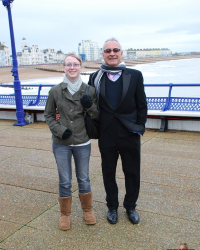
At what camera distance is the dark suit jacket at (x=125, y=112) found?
304 centimetres

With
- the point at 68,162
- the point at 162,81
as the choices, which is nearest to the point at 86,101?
the point at 68,162

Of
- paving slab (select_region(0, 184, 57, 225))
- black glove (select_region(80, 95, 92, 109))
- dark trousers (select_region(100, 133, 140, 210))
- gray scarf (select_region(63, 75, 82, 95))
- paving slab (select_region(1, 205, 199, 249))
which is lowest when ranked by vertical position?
paving slab (select_region(0, 184, 57, 225))

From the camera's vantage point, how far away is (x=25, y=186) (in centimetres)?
435

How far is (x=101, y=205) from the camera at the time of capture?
12.1ft

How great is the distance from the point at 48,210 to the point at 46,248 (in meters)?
0.80

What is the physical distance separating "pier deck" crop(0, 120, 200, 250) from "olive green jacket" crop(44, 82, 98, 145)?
98 cm

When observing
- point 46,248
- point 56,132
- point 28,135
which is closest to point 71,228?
point 46,248

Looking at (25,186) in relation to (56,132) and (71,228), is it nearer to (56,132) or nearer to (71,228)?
(71,228)

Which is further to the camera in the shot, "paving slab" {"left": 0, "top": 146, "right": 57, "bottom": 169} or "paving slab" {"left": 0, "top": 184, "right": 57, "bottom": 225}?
"paving slab" {"left": 0, "top": 146, "right": 57, "bottom": 169}

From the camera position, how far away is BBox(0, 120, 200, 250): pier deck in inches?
115

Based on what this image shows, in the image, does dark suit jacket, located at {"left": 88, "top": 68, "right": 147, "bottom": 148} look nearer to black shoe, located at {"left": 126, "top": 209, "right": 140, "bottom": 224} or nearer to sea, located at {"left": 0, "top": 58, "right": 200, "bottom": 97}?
black shoe, located at {"left": 126, "top": 209, "right": 140, "bottom": 224}

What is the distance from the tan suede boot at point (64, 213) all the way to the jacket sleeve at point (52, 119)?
716 millimetres

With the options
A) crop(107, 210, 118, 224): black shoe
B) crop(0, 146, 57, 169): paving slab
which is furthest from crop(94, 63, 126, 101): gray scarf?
crop(0, 146, 57, 169): paving slab

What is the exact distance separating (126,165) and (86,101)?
2.77ft
